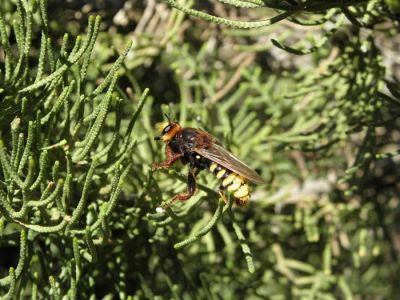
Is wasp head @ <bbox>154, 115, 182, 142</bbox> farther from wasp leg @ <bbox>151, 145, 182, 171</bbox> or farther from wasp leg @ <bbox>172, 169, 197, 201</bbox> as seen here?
wasp leg @ <bbox>172, 169, 197, 201</bbox>

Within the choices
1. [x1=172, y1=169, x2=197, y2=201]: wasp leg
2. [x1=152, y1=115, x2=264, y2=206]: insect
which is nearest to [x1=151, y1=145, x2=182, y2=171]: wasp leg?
[x1=152, y1=115, x2=264, y2=206]: insect

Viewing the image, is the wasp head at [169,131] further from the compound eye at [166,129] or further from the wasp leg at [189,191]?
the wasp leg at [189,191]

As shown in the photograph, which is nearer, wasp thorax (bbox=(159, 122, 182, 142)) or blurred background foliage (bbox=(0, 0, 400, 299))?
blurred background foliage (bbox=(0, 0, 400, 299))

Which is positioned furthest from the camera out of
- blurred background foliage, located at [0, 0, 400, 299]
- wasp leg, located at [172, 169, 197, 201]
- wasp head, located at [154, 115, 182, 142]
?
wasp head, located at [154, 115, 182, 142]

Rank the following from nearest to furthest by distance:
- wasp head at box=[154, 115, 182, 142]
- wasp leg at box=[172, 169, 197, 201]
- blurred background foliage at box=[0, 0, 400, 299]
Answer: blurred background foliage at box=[0, 0, 400, 299], wasp leg at box=[172, 169, 197, 201], wasp head at box=[154, 115, 182, 142]

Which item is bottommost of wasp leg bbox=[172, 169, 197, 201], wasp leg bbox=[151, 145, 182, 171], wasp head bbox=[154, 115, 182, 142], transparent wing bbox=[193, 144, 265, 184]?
wasp leg bbox=[172, 169, 197, 201]

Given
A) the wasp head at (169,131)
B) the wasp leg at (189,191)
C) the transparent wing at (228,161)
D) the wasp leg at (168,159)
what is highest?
the wasp head at (169,131)

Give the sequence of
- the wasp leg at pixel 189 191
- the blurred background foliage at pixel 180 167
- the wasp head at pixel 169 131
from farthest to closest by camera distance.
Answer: the wasp head at pixel 169 131, the wasp leg at pixel 189 191, the blurred background foliage at pixel 180 167

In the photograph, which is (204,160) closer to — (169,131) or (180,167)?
(169,131)

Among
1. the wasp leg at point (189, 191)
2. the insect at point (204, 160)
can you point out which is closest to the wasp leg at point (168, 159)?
the insect at point (204, 160)
